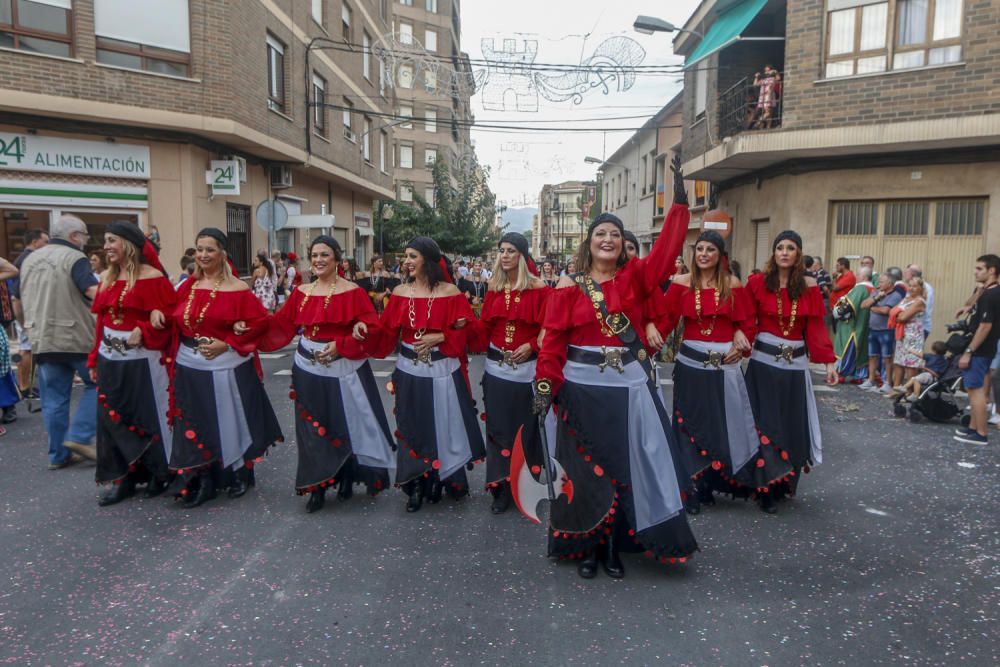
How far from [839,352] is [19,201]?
46.9ft

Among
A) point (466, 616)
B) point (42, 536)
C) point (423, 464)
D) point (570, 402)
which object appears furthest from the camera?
point (423, 464)

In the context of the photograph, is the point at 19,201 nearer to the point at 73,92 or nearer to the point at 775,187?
the point at 73,92

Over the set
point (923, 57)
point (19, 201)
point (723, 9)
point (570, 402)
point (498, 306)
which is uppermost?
point (723, 9)

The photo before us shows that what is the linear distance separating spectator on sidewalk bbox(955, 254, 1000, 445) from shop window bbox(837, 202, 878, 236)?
23.9 feet

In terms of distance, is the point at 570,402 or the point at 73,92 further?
the point at 73,92

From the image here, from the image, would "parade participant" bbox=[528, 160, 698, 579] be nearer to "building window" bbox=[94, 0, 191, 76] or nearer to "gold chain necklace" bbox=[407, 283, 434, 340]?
"gold chain necklace" bbox=[407, 283, 434, 340]

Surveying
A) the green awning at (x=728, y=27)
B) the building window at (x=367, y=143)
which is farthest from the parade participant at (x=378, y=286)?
the building window at (x=367, y=143)

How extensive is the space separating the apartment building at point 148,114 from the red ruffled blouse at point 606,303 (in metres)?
12.3

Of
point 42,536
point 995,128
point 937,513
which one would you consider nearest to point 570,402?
point 937,513

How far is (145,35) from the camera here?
13883 mm

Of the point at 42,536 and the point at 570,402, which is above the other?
the point at 570,402

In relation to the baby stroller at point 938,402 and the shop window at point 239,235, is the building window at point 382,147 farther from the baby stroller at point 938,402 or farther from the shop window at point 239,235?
the baby stroller at point 938,402

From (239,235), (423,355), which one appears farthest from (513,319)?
(239,235)

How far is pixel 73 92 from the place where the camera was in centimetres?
1294
